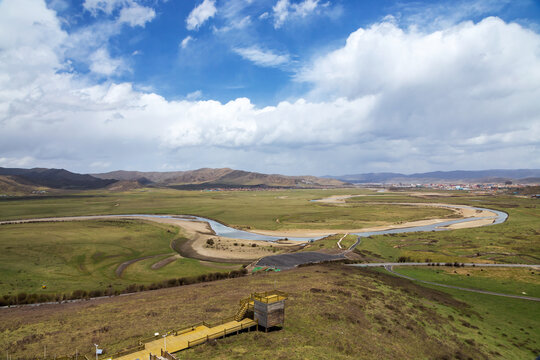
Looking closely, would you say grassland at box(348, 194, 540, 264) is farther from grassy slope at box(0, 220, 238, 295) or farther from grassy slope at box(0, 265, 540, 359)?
grassy slope at box(0, 220, 238, 295)

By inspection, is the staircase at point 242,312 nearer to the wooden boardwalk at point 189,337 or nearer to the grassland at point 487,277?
the wooden boardwalk at point 189,337

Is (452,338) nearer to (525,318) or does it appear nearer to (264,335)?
(525,318)

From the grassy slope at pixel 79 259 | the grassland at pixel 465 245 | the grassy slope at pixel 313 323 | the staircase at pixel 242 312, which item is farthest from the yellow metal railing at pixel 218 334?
the grassland at pixel 465 245

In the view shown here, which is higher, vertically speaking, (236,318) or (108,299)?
(236,318)

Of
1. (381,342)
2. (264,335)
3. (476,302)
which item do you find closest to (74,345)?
(264,335)

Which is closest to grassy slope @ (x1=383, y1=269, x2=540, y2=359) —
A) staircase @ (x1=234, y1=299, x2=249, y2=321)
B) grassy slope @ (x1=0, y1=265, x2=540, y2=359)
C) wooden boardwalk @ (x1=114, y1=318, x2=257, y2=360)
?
grassy slope @ (x1=0, y1=265, x2=540, y2=359)

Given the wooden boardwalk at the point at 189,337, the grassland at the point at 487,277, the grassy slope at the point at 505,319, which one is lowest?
the grassland at the point at 487,277
